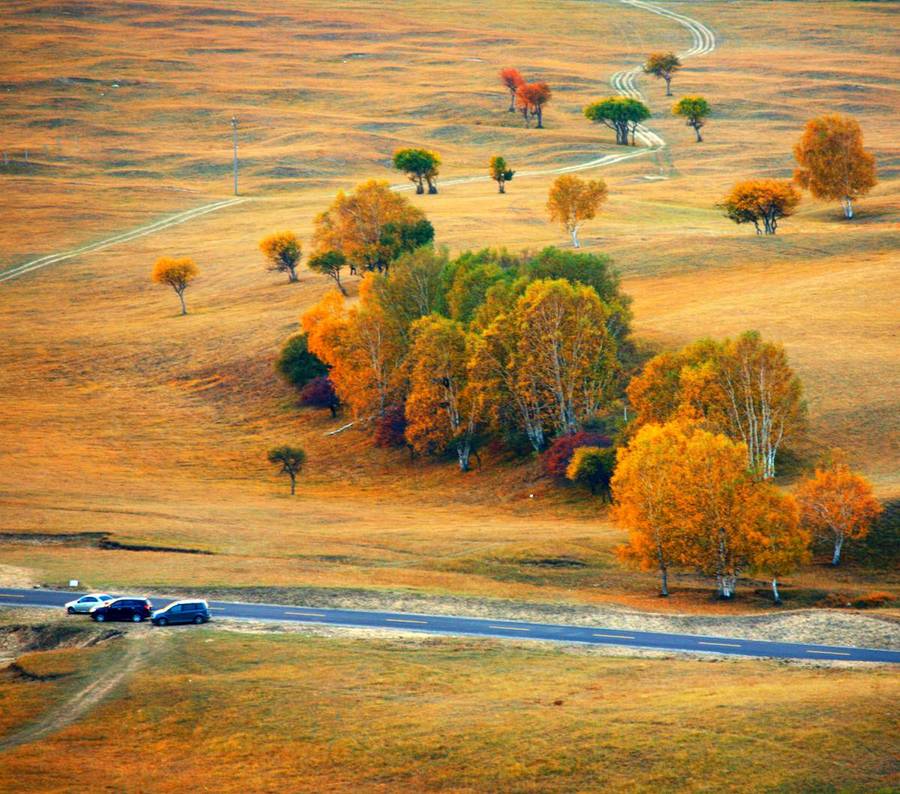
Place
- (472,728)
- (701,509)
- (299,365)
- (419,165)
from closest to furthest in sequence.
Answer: (472,728) → (701,509) → (299,365) → (419,165)

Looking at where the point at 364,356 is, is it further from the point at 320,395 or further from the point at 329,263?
the point at 329,263

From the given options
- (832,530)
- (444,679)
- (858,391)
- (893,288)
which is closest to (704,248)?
(893,288)

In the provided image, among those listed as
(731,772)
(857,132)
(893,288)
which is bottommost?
(731,772)

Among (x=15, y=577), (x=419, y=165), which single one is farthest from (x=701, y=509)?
(x=419, y=165)

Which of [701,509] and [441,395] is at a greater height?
[441,395]

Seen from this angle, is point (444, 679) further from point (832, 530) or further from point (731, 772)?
point (832, 530)

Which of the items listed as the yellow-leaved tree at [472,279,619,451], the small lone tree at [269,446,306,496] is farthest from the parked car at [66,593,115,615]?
the yellow-leaved tree at [472,279,619,451]
